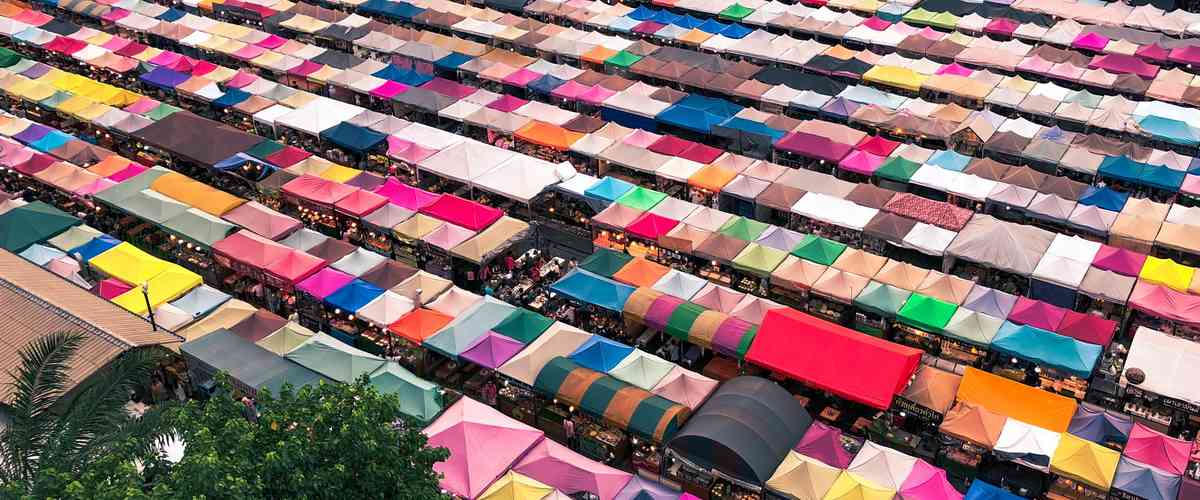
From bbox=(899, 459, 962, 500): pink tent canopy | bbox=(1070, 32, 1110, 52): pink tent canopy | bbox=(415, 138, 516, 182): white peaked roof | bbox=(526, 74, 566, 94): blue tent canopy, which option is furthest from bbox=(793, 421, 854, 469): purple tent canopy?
bbox=(1070, 32, 1110, 52): pink tent canopy

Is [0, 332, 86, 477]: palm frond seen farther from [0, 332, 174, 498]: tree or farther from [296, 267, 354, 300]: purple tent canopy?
[296, 267, 354, 300]: purple tent canopy

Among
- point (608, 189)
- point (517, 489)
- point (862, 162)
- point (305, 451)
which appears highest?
point (305, 451)

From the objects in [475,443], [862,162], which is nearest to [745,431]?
[475,443]

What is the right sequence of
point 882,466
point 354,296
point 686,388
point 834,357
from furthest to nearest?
point 354,296 < point 834,357 < point 686,388 < point 882,466

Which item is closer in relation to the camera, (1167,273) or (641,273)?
(1167,273)

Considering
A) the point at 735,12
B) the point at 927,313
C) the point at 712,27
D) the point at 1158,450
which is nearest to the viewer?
the point at 1158,450

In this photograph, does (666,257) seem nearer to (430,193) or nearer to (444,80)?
(430,193)

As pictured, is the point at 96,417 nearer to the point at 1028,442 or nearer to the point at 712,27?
the point at 1028,442

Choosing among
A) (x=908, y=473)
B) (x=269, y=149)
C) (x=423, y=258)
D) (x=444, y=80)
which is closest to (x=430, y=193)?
(x=423, y=258)
